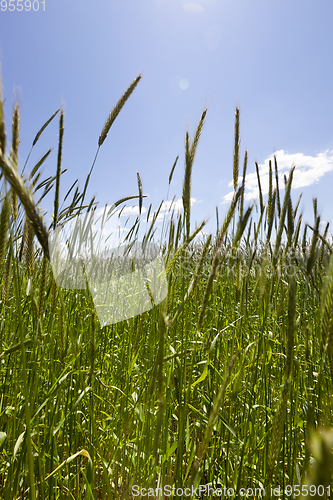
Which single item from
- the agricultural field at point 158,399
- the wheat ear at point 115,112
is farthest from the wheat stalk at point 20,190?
the wheat ear at point 115,112

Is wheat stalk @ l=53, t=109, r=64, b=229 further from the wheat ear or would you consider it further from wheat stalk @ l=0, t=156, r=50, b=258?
wheat stalk @ l=0, t=156, r=50, b=258

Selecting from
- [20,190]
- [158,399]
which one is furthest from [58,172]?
[158,399]

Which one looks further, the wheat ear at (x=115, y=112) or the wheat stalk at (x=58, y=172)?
the wheat ear at (x=115, y=112)

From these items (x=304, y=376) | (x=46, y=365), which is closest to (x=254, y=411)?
(x=304, y=376)

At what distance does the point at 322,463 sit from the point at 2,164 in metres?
0.50

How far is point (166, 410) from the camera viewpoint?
91cm

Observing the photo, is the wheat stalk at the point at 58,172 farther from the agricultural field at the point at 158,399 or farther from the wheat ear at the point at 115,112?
the wheat ear at the point at 115,112

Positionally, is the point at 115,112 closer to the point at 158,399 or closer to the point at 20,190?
the point at 20,190

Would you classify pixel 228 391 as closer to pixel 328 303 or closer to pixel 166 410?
pixel 166 410

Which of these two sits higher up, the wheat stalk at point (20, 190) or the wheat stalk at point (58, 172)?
the wheat stalk at point (58, 172)

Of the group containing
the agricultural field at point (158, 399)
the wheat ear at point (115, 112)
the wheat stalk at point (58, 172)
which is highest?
the wheat ear at point (115, 112)

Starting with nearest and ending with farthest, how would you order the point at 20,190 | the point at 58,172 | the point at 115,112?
1. the point at 20,190
2. the point at 58,172
3. the point at 115,112

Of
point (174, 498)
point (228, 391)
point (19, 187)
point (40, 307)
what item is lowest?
point (174, 498)

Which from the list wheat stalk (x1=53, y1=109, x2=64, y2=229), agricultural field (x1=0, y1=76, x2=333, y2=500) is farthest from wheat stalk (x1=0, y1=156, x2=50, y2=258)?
wheat stalk (x1=53, y1=109, x2=64, y2=229)
